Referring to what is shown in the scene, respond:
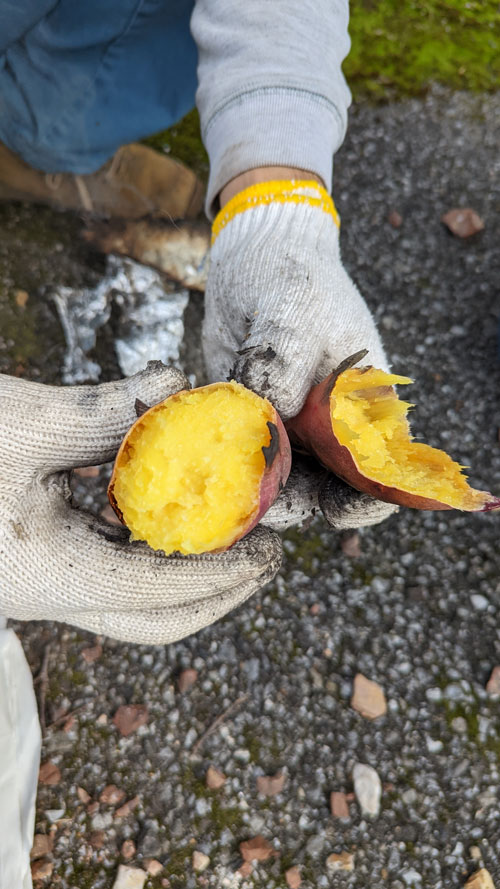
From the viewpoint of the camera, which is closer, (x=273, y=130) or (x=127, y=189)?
(x=273, y=130)

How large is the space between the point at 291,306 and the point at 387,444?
0.47 meters

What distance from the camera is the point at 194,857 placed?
204cm

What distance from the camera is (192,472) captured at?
4.50 ft

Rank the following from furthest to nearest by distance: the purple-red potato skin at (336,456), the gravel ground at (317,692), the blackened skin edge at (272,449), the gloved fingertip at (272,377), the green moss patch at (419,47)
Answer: the green moss patch at (419,47) < the gravel ground at (317,692) < the gloved fingertip at (272,377) < the purple-red potato skin at (336,456) < the blackened skin edge at (272,449)

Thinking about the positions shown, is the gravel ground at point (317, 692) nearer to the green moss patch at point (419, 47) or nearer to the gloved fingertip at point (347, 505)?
the gloved fingertip at point (347, 505)

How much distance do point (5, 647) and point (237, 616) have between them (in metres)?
0.80

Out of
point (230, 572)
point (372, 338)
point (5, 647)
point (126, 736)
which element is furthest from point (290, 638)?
point (372, 338)

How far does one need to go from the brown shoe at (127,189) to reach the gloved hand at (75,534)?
1.48 metres

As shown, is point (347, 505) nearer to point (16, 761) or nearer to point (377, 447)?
point (377, 447)

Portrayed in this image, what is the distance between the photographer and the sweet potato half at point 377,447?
1.43m

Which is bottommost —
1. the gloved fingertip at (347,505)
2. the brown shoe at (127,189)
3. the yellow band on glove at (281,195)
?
the gloved fingertip at (347,505)

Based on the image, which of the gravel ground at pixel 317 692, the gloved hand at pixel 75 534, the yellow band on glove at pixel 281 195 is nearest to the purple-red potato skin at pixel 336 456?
the gloved hand at pixel 75 534

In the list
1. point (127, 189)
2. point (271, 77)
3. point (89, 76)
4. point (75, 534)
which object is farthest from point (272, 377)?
point (127, 189)

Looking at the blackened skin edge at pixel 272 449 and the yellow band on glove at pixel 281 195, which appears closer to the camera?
the blackened skin edge at pixel 272 449
